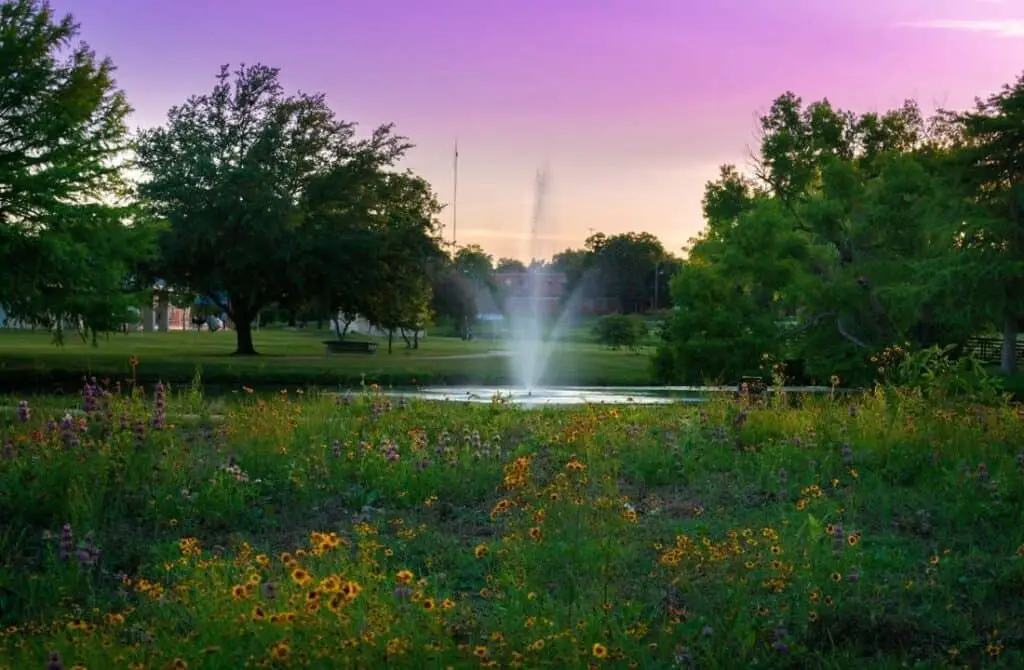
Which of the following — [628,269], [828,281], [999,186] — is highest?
[628,269]

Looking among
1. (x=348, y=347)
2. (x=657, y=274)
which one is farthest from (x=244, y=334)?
(x=657, y=274)

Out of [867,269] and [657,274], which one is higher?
[657,274]

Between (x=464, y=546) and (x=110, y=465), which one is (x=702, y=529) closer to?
(x=464, y=546)

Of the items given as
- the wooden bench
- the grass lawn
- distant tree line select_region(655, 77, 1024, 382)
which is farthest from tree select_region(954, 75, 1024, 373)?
the wooden bench

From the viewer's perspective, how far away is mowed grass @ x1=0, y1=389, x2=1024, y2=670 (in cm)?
384

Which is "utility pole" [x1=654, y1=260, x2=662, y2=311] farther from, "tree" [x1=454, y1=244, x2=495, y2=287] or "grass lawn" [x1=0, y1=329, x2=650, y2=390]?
"grass lawn" [x1=0, y1=329, x2=650, y2=390]

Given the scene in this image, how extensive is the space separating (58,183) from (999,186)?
23.1m

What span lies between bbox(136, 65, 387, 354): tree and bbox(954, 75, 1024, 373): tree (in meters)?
20.3

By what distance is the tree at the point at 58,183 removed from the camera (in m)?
20.9

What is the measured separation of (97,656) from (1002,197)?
2705 cm

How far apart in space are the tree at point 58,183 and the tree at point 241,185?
8969 millimetres

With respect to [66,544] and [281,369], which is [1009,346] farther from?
[66,544]

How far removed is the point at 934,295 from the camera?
2403cm

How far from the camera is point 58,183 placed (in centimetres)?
2103
